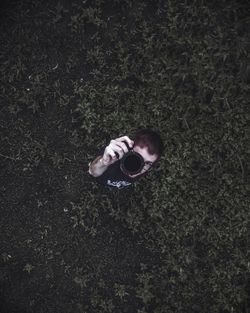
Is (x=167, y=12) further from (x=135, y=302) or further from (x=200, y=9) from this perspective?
(x=135, y=302)

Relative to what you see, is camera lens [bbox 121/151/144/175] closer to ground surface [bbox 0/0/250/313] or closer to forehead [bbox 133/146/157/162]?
forehead [bbox 133/146/157/162]

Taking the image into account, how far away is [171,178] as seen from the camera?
5.92 m

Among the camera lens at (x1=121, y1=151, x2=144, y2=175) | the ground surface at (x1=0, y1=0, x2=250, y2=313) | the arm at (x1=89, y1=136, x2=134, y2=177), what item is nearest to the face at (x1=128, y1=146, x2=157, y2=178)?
the arm at (x1=89, y1=136, x2=134, y2=177)

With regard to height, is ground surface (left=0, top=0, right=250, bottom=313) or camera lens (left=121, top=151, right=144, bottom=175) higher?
ground surface (left=0, top=0, right=250, bottom=313)

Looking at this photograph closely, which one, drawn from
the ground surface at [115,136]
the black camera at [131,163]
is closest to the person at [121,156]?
the black camera at [131,163]

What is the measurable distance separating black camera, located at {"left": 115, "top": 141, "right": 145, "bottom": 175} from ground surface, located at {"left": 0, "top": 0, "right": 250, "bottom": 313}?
5.46 ft

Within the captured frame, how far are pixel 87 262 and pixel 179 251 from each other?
4.24ft

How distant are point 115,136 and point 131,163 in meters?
1.70

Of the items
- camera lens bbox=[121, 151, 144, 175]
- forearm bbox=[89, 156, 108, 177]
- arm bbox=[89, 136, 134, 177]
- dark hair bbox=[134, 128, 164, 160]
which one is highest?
forearm bbox=[89, 156, 108, 177]

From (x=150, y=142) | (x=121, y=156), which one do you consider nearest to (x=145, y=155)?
(x=150, y=142)

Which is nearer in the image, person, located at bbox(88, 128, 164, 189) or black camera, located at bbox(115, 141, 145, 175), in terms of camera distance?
black camera, located at bbox(115, 141, 145, 175)

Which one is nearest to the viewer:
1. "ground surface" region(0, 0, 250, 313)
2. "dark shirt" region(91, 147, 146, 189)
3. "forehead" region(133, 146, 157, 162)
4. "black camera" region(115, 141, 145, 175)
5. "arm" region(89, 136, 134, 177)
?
"black camera" region(115, 141, 145, 175)

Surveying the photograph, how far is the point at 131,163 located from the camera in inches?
169

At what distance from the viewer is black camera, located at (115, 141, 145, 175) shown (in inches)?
168
